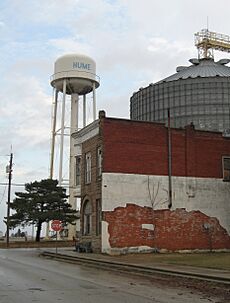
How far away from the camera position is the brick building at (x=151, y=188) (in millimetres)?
34531

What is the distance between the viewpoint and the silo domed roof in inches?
2542

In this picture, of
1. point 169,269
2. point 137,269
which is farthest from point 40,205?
point 169,269

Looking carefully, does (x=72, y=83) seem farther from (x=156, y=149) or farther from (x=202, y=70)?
(x=156, y=149)

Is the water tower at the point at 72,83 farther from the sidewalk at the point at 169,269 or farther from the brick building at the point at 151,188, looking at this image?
the sidewalk at the point at 169,269

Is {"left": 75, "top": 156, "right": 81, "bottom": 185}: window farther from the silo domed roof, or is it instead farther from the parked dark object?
the silo domed roof

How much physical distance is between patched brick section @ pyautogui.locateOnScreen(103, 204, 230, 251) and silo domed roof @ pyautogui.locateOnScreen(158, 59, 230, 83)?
99.2 feet

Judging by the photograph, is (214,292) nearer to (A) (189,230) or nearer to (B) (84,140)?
(A) (189,230)

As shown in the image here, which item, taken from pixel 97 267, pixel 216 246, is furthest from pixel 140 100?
pixel 97 267

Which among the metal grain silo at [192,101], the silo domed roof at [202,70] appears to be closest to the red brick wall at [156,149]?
the metal grain silo at [192,101]

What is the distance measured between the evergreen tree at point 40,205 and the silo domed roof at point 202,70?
67.7 ft

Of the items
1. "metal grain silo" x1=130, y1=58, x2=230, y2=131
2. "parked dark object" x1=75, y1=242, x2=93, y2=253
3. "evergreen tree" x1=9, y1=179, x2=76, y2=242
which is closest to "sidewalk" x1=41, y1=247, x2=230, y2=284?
"parked dark object" x1=75, y1=242, x2=93, y2=253

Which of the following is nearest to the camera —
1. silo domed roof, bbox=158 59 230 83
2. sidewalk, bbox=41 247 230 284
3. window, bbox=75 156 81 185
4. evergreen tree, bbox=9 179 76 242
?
sidewalk, bbox=41 247 230 284

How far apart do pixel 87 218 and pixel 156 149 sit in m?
7.54

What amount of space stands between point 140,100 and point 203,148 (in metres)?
27.7
